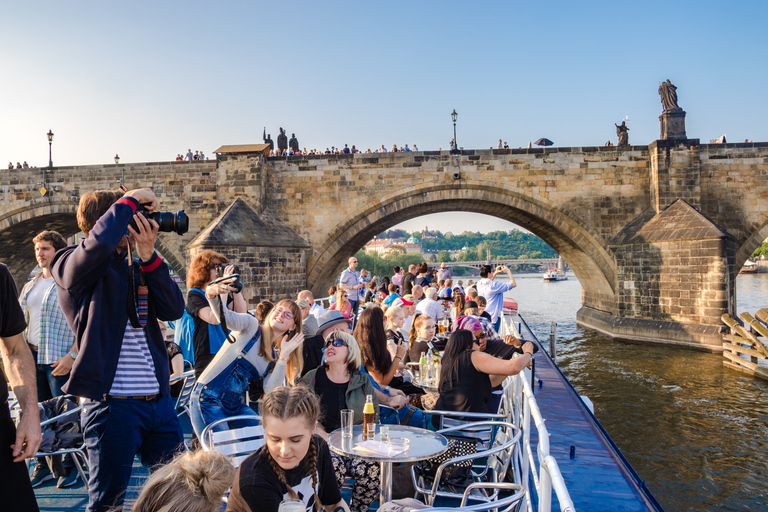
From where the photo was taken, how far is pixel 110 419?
201cm

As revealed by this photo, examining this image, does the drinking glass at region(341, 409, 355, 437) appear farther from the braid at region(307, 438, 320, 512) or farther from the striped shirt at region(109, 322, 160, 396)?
the striped shirt at region(109, 322, 160, 396)

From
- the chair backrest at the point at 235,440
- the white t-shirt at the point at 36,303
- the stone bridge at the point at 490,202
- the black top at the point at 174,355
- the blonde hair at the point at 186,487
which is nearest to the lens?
the blonde hair at the point at 186,487

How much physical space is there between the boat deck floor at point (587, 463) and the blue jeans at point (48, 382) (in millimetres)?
3435

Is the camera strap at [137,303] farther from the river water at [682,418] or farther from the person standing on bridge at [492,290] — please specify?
the person standing on bridge at [492,290]

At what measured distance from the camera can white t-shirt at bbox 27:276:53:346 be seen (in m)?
3.80

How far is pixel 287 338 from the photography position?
3.29 m

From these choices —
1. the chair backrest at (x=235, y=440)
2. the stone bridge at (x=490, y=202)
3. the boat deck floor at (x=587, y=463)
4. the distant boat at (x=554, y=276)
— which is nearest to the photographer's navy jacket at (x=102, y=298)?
the chair backrest at (x=235, y=440)

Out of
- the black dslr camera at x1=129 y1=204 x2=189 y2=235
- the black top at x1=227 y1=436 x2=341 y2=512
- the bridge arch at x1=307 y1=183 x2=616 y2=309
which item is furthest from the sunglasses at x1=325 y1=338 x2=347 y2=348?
the bridge arch at x1=307 y1=183 x2=616 y2=309

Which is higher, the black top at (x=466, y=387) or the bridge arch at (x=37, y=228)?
the bridge arch at (x=37, y=228)

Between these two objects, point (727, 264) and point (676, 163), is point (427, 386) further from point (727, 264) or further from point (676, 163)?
point (676, 163)

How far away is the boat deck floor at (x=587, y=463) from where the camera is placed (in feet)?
10.6

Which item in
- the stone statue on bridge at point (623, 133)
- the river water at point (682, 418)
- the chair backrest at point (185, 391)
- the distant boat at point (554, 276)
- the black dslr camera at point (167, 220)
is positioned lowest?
the distant boat at point (554, 276)

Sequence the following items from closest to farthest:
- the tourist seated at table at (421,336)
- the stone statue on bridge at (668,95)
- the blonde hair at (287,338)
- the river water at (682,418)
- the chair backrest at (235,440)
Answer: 1. the chair backrest at (235,440)
2. the blonde hair at (287,338)
3. the tourist seated at table at (421,336)
4. the river water at (682,418)
5. the stone statue on bridge at (668,95)

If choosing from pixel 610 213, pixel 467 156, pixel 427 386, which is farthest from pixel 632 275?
pixel 427 386
